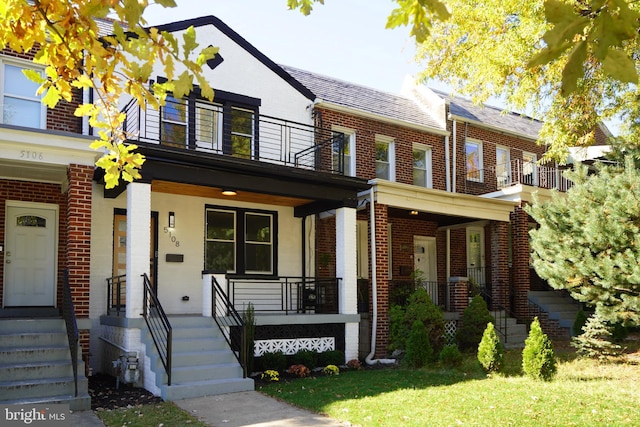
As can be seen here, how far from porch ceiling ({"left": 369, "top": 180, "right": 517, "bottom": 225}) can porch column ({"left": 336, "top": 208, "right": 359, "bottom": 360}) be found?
104 centimetres

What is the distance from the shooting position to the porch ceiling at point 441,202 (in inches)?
550

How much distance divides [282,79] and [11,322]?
8362 millimetres

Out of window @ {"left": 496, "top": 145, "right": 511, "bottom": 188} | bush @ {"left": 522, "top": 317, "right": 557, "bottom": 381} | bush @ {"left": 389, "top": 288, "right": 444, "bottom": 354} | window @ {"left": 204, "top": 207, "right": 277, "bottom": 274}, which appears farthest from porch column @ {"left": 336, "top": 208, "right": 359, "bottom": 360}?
window @ {"left": 496, "top": 145, "right": 511, "bottom": 188}

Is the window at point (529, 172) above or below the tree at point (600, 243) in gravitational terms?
above

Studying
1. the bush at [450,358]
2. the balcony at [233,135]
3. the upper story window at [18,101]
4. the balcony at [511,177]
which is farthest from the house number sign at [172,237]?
the balcony at [511,177]

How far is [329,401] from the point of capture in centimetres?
865

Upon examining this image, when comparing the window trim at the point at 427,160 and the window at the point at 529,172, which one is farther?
the window at the point at 529,172

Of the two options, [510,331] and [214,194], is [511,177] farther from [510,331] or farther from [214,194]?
[214,194]

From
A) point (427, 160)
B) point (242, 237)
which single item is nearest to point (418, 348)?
point (242, 237)

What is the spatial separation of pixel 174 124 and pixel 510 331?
1005 cm

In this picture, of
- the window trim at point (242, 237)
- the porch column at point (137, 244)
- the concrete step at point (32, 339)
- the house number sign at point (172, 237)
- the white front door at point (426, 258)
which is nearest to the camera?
the concrete step at point (32, 339)

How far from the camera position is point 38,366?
8.95 m

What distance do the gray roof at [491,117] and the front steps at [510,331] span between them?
6.19 meters

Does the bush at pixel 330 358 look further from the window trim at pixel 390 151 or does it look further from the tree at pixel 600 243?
the window trim at pixel 390 151
